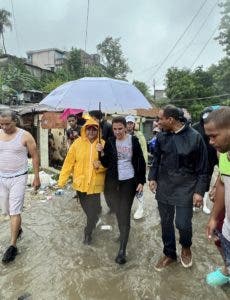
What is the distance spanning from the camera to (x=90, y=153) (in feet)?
15.6

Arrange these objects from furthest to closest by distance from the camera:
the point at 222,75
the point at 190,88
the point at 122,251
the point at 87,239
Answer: the point at 190,88 < the point at 222,75 < the point at 87,239 < the point at 122,251

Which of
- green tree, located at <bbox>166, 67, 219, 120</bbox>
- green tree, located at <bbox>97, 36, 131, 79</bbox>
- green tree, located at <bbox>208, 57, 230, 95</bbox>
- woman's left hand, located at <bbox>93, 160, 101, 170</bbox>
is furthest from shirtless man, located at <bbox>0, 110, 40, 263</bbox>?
green tree, located at <bbox>97, 36, 131, 79</bbox>

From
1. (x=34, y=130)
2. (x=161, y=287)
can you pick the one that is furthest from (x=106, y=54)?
(x=161, y=287)

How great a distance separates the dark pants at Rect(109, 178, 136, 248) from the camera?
451 cm

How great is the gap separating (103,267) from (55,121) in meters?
7.07

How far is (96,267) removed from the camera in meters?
4.30

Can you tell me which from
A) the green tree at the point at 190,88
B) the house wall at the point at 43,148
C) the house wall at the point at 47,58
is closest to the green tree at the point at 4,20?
the house wall at the point at 47,58

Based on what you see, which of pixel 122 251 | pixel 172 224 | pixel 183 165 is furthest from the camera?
pixel 122 251

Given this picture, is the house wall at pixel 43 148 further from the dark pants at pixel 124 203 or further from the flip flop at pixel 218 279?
the flip flop at pixel 218 279

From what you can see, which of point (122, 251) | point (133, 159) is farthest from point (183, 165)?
point (122, 251)

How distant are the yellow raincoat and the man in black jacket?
3.36 feet

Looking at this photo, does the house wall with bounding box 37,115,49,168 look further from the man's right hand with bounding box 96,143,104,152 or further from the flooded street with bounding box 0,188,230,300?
the man's right hand with bounding box 96,143,104,152

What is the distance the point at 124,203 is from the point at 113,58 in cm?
5239

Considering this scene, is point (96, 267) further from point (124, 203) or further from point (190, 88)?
point (190, 88)
